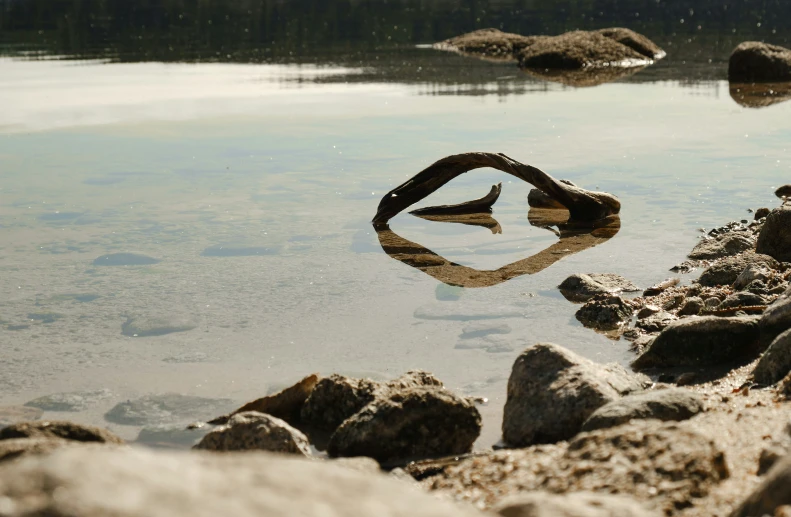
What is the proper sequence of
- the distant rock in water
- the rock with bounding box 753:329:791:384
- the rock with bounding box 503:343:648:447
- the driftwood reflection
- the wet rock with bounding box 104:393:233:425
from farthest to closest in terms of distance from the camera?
1. the distant rock in water
2. the driftwood reflection
3. the wet rock with bounding box 104:393:233:425
4. the rock with bounding box 753:329:791:384
5. the rock with bounding box 503:343:648:447

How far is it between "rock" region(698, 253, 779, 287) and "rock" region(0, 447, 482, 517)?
5649mm

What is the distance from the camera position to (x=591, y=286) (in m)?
7.61

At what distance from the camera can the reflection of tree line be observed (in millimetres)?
28469

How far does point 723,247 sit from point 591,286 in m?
1.55

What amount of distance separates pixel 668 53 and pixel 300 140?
1636 cm

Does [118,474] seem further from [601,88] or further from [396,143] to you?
[601,88]

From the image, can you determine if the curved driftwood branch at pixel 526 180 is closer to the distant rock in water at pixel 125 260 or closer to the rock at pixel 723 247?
the rock at pixel 723 247

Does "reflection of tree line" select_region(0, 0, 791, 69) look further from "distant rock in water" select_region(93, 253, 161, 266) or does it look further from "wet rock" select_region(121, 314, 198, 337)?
"wet rock" select_region(121, 314, 198, 337)

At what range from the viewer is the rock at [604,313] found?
6.98m

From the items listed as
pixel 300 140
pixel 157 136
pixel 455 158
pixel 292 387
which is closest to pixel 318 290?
pixel 292 387

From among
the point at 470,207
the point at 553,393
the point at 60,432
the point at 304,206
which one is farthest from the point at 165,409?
the point at 470,207

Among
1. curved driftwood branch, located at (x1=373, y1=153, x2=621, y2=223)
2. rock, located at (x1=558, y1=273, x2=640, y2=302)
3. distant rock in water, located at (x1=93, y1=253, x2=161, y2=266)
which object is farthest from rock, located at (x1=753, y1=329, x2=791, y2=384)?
distant rock in water, located at (x1=93, y1=253, x2=161, y2=266)

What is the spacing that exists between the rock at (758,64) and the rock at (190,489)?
20701 millimetres

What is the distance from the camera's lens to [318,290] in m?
7.72
